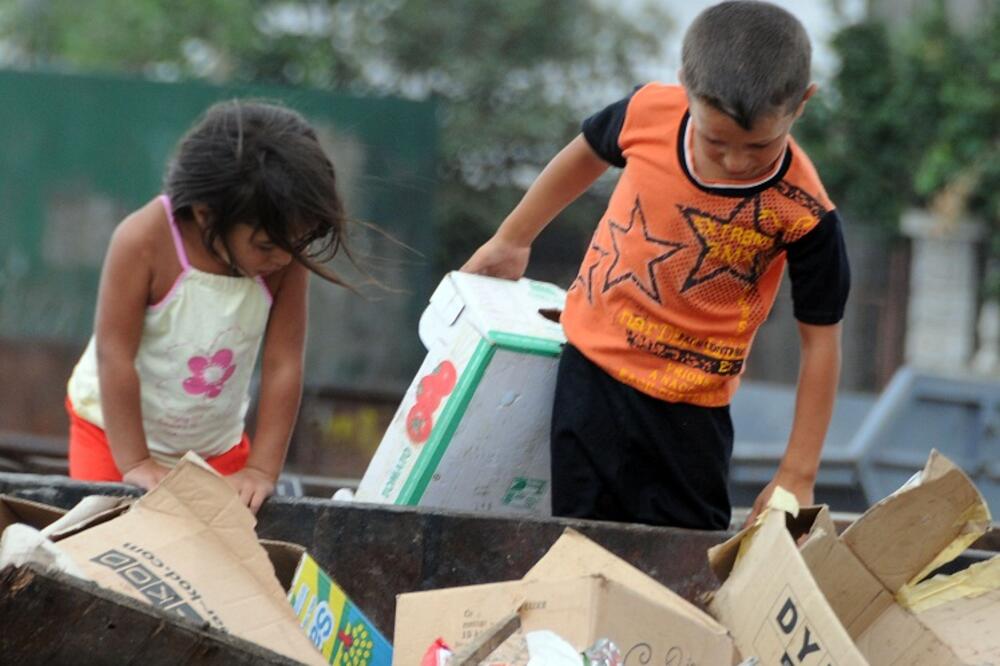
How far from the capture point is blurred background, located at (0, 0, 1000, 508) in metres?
7.08

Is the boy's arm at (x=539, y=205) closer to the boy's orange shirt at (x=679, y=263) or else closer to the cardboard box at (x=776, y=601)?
the boy's orange shirt at (x=679, y=263)

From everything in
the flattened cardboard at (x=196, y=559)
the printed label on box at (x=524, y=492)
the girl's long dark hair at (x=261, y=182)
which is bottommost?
the printed label on box at (x=524, y=492)

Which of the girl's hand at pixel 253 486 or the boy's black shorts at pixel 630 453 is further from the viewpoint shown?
the boy's black shorts at pixel 630 453

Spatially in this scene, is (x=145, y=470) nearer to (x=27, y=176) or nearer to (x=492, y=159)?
(x=27, y=176)

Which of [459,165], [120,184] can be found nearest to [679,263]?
[120,184]

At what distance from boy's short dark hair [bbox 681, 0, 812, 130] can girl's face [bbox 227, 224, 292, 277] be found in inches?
34.6

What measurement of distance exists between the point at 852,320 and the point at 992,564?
9303mm

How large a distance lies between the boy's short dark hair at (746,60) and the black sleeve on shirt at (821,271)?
0.28m

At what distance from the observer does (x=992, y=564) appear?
2.62m

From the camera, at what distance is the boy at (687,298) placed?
297cm

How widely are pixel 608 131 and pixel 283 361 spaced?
2.78 ft

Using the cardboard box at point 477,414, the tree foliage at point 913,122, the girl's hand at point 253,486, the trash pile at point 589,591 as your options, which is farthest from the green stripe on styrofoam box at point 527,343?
the tree foliage at point 913,122

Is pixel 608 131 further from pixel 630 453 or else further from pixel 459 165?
pixel 459 165

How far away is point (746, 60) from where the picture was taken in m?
2.79
